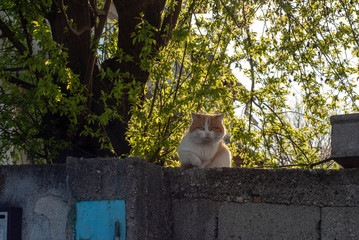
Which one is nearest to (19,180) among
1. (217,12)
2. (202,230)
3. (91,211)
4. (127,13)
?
(91,211)

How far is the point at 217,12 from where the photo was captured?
692cm

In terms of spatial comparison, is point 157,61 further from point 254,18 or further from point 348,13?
point 348,13

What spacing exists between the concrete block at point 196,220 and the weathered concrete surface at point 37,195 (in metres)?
0.90

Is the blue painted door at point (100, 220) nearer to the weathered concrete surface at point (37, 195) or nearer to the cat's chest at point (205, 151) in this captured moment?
the weathered concrete surface at point (37, 195)

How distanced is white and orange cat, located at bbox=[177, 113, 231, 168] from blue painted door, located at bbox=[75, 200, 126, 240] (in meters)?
1.09

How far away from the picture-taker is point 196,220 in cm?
365

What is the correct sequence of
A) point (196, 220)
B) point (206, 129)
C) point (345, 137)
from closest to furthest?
1. point (345, 137)
2. point (196, 220)
3. point (206, 129)

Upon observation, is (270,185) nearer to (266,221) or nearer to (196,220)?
(266,221)

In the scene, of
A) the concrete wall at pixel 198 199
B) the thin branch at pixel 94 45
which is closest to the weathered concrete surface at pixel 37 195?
the concrete wall at pixel 198 199

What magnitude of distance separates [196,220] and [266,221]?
0.53 metres

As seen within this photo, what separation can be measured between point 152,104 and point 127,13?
1.35 metres

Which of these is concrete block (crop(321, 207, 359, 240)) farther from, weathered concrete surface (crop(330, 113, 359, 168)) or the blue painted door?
the blue painted door

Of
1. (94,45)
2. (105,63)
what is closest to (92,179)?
(94,45)

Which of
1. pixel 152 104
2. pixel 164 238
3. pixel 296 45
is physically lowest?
pixel 164 238
